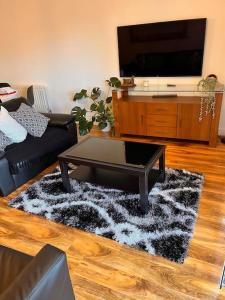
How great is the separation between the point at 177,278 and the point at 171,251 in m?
0.20

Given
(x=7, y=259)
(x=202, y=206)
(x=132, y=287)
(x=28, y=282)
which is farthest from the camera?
(x=202, y=206)

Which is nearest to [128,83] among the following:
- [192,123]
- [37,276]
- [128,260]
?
[192,123]

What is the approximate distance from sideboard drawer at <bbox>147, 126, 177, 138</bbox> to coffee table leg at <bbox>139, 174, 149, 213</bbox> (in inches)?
62.7

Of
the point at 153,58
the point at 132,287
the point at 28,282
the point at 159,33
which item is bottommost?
the point at 132,287

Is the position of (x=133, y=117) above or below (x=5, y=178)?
above

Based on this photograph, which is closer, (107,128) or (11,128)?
(11,128)

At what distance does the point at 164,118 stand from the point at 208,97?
616mm

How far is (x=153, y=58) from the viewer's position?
131 inches

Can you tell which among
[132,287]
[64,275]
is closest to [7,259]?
[64,275]

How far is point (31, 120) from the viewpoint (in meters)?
2.79

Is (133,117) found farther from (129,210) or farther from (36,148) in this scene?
(129,210)

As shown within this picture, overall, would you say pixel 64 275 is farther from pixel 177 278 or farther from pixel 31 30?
pixel 31 30

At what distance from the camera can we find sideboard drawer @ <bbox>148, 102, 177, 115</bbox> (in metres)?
3.14

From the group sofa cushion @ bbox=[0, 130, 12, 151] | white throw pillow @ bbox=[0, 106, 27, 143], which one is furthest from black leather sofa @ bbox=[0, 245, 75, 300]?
white throw pillow @ bbox=[0, 106, 27, 143]
